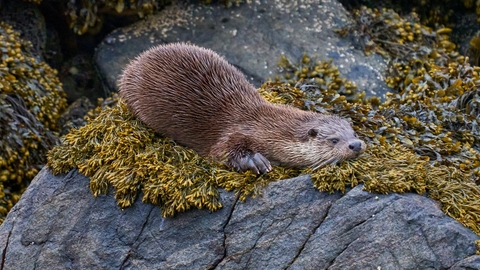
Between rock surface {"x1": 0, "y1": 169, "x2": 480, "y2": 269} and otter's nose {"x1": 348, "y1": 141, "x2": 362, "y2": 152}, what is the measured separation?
32 centimetres

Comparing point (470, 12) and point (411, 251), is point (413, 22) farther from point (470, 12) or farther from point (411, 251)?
point (411, 251)

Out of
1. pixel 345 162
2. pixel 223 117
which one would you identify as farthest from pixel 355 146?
pixel 223 117

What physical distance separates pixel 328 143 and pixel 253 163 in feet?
1.60

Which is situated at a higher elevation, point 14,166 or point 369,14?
point 369,14

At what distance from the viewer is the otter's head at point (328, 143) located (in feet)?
14.2

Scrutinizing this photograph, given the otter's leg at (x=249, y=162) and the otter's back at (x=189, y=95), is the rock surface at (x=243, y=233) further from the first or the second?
the otter's back at (x=189, y=95)

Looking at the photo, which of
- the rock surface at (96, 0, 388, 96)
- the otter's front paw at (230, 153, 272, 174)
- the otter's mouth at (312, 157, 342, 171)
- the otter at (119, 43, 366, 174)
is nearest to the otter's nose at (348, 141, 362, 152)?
the otter at (119, 43, 366, 174)

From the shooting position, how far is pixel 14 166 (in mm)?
Result: 6719

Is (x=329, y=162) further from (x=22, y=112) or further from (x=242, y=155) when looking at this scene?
(x=22, y=112)

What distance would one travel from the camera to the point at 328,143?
4.40 metres

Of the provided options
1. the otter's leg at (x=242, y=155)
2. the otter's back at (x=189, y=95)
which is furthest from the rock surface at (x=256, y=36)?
the otter's leg at (x=242, y=155)

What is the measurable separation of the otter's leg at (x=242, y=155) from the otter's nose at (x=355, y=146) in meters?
0.52

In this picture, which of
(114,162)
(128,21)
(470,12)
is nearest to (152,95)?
(114,162)

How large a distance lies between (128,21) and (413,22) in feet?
11.4
